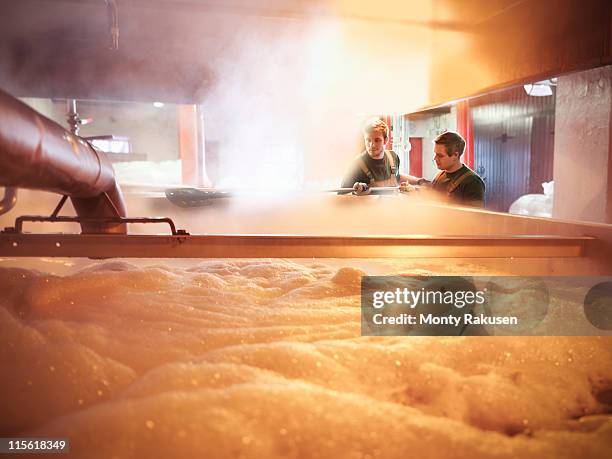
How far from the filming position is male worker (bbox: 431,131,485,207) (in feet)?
11.2

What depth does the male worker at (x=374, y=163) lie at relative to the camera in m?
4.56

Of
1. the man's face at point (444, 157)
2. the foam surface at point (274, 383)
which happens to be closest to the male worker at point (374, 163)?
the man's face at point (444, 157)

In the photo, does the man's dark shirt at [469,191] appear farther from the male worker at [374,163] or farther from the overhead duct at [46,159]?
the overhead duct at [46,159]

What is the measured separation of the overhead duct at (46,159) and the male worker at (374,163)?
3081 millimetres

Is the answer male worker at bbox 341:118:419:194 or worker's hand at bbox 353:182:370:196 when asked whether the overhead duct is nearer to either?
worker's hand at bbox 353:182:370:196

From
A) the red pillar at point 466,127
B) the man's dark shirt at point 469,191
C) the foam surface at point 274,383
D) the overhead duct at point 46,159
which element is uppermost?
the red pillar at point 466,127

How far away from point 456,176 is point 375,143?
127 cm

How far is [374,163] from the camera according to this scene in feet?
15.4

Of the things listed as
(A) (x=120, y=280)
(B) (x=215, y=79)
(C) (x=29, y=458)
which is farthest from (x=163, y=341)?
(B) (x=215, y=79)

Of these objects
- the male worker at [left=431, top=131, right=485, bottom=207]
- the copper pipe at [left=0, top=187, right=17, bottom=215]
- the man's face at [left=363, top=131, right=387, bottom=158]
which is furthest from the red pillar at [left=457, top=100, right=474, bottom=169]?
the copper pipe at [left=0, top=187, right=17, bottom=215]

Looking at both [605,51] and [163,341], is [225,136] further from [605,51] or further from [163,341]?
[163,341]

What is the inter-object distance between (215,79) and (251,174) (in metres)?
2.79

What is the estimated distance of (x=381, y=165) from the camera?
468cm

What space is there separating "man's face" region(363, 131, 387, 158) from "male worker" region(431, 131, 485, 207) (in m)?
1.14
